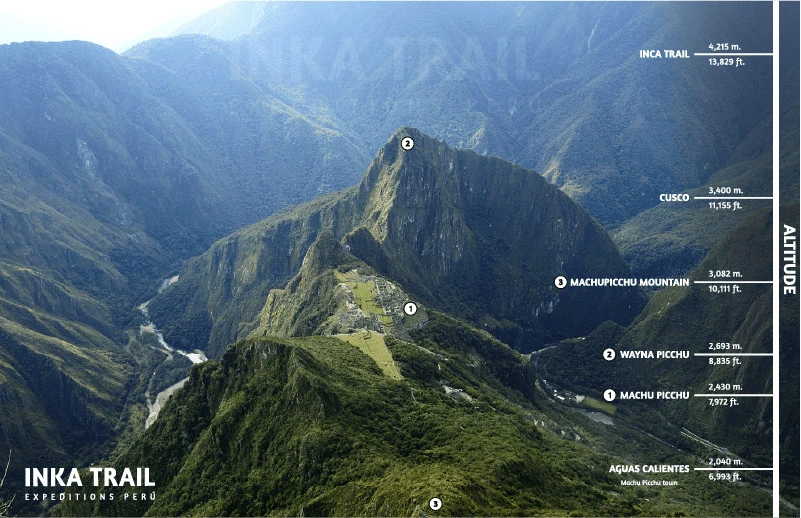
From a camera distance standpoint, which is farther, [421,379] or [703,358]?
[703,358]

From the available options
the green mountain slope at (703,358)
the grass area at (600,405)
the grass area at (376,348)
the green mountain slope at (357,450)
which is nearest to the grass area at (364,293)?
the grass area at (376,348)

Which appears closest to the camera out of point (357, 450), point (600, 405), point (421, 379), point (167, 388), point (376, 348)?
point (357, 450)

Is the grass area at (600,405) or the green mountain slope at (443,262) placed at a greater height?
the green mountain slope at (443,262)

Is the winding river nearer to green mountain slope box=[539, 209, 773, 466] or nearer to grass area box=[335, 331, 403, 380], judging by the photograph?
grass area box=[335, 331, 403, 380]

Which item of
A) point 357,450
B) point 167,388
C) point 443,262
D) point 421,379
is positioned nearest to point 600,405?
point 421,379

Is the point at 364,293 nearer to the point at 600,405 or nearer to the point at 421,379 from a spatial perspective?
the point at 421,379

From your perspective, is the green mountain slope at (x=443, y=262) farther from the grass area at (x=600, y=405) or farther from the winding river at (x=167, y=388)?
the grass area at (x=600, y=405)

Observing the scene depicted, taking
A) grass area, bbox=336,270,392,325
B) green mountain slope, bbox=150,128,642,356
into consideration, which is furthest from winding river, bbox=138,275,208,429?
grass area, bbox=336,270,392,325
